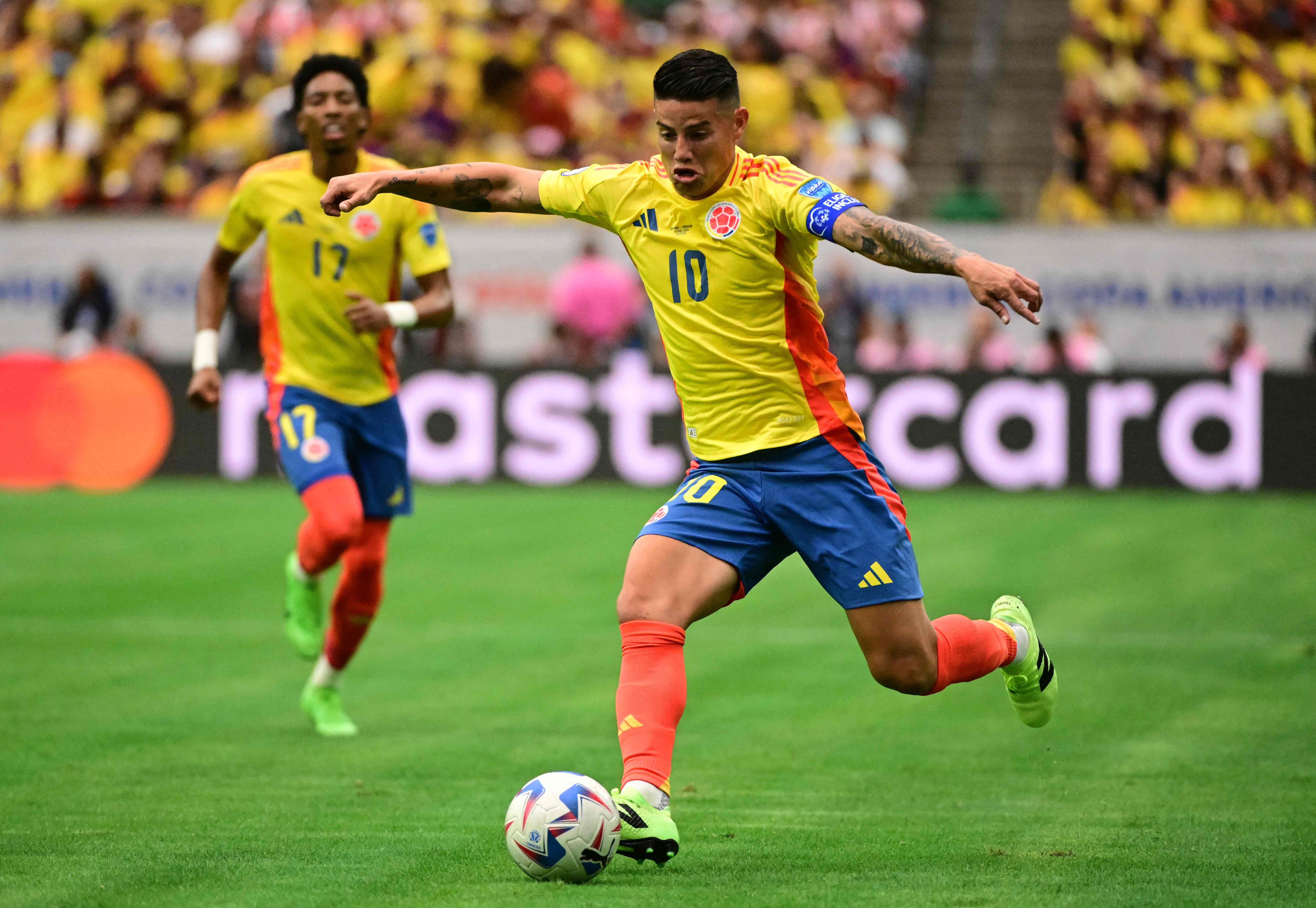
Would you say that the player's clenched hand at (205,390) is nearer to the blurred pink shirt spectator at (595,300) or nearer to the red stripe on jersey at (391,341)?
the red stripe on jersey at (391,341)

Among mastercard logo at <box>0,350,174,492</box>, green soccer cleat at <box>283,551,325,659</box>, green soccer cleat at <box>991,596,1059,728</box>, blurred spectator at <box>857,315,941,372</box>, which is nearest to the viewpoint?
green soccer cleat at <box>991,596,1059,728</box>

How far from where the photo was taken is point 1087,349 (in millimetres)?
18797

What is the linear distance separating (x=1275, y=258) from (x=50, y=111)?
48.7 ft

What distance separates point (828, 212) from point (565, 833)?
1.89 metres

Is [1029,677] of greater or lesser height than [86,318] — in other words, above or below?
below

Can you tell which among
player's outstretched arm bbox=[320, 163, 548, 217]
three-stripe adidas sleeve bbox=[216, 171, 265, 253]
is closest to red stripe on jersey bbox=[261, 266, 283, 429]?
three-stripe adidas sleeve bbox=[216, 171, 265, 253]

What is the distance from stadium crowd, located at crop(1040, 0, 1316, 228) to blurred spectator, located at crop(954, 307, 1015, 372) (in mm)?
1614

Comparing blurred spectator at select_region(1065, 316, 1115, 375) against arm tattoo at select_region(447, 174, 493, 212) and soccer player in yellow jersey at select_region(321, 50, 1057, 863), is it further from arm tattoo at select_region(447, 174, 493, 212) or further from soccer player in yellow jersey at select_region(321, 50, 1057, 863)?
arm tattoo at select_region(447, 174, 493, 212)

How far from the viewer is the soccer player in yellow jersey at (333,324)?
7.56 m

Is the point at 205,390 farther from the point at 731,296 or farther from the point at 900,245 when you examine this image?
the point at 900,245

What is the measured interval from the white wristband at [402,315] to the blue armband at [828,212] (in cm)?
259

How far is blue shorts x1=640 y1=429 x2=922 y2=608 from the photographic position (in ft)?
17.7

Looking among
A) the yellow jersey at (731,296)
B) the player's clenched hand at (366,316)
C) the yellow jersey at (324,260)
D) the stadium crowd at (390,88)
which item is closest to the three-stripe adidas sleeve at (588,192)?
the yellow jersey at (731,296)

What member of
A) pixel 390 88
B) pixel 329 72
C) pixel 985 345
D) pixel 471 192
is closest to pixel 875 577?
pixel 471 192
